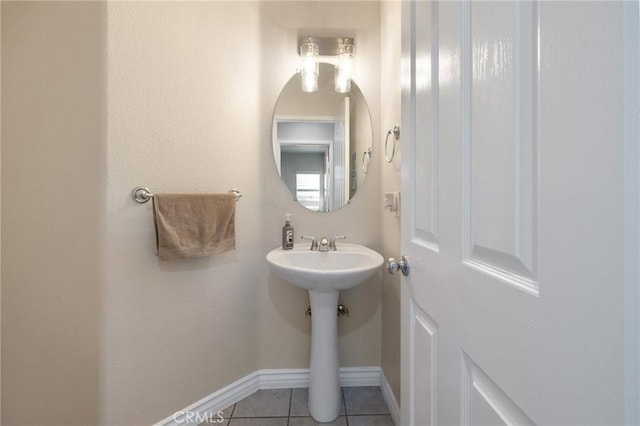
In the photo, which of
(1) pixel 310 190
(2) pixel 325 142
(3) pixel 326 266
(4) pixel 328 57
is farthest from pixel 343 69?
(3) pixel 326 266

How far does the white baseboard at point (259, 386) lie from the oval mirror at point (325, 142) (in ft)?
3.21

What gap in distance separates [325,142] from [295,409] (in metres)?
1.47

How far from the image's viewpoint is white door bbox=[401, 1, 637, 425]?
0.91 feet

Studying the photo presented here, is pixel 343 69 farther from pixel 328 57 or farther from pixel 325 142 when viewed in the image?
pixel 325 142

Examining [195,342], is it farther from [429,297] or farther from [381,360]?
[429,297]

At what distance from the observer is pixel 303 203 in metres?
1.63

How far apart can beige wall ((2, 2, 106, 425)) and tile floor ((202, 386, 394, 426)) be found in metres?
0.64

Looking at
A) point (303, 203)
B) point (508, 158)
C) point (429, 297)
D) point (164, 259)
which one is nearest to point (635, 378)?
point (508, 158)

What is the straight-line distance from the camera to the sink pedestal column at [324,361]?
1344 millimetres

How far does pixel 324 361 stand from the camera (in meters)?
1.37

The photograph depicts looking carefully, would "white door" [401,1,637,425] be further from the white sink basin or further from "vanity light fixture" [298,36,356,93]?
"vanity light fixture" [298,36,356,93]

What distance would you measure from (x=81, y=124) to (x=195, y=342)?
1048 mm

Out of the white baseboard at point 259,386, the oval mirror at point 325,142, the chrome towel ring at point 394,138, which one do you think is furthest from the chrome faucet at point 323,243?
the white baseboard at point 259,386
